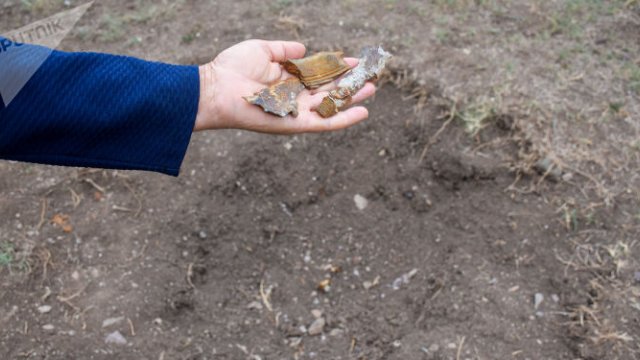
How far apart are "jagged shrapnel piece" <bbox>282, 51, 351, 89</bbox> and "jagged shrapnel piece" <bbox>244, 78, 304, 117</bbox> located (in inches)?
4.8

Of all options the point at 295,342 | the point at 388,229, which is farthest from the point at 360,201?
the point at 295,342

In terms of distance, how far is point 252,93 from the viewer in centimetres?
233

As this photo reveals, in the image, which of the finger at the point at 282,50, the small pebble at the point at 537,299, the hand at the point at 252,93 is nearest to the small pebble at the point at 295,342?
the hand at the point at 252,93

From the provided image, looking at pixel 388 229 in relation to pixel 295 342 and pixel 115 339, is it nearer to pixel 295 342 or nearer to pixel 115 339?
pixel 295 342

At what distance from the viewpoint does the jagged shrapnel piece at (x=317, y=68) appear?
8.50ft

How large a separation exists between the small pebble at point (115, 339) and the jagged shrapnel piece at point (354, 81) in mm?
1150

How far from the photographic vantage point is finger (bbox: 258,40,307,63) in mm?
2521

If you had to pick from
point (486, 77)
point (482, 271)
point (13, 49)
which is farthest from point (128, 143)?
point (486, 77)

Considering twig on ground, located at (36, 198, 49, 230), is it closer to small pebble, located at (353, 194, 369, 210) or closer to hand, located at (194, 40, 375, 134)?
hand, located at (194, 40, 375, 134)

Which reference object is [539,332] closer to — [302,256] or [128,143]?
[302,256]

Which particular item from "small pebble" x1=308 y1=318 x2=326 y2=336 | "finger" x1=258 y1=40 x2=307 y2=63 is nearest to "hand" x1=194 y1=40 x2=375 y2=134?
"finger" x1=258 y1=40 x2=307 y2=63

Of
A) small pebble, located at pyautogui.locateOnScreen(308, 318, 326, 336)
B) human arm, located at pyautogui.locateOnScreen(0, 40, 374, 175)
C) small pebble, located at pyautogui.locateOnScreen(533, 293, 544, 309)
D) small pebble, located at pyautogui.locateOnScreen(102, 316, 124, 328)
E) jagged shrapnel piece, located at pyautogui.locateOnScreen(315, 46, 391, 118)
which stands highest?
human arm, located at pyautogui.locateOnScreen(0, 40, 374, 175)

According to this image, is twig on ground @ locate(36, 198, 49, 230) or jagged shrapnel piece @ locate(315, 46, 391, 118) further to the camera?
twig on ground @ locate(36, 198, 49, 230)

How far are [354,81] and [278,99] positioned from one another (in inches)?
17.2
